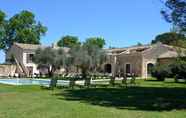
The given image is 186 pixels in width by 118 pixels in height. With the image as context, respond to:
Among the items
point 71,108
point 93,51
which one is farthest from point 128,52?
point 71,108

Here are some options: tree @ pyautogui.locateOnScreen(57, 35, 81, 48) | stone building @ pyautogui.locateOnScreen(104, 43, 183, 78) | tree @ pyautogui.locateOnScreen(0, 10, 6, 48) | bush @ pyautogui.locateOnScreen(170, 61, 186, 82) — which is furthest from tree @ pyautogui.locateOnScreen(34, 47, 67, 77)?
tree @ pyautogui.locateOnScreen(57, 35, 81, 48)

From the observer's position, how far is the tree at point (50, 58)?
185 ft

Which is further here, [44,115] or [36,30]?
[36,30]

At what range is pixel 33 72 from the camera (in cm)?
6494

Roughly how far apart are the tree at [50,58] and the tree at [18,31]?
889 inches

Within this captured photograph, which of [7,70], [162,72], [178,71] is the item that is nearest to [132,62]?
[162,72]

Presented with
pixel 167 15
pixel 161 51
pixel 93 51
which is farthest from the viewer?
pixel 161 51

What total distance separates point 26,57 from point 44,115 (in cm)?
5254

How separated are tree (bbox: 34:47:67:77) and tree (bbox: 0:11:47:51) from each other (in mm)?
22579

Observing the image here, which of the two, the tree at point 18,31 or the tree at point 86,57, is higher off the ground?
the tree at point 18,31

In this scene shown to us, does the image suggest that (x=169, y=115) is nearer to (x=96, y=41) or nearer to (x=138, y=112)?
(x=138, y=112)

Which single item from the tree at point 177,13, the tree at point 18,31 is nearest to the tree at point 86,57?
the tree at point 18,31

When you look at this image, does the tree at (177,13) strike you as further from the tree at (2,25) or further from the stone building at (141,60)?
the tree at (2,25)

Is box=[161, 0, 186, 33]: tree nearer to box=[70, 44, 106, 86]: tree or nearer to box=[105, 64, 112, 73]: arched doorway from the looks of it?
box=[70, 44, 106, 86]: tree
